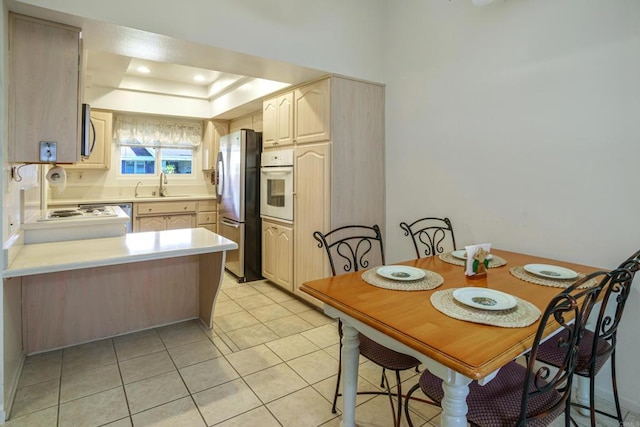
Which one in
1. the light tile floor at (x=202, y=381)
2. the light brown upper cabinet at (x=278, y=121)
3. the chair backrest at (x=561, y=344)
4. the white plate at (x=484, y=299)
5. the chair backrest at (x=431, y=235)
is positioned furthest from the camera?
the light brown upper cabinet at (x=278, y=121)

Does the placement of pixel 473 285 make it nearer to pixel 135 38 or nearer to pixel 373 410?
pixel 373 410

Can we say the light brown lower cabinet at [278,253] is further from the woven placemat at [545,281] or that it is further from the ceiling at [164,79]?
the woven placemat at [545,281]

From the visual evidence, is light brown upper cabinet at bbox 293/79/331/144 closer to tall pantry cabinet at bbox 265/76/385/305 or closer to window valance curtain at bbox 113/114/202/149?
tall pantry cabinet at bbox 265/76/385/305

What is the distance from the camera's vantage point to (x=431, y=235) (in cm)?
289

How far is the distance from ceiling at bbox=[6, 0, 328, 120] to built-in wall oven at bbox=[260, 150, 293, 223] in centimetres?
71

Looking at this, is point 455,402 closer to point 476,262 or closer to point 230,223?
point 476,262

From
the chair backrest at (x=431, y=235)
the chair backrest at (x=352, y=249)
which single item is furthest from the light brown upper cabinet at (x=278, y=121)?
the chair backrest at (x=431, y=235)

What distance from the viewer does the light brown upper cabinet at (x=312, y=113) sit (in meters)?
2.98

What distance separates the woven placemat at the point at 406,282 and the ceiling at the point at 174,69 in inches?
71.7

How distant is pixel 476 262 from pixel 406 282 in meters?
0.39

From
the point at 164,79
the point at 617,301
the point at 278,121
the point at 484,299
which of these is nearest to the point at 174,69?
the point at 164,79

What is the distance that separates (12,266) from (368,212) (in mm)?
2532

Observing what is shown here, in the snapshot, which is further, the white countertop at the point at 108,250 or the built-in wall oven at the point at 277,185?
Result: the built-in wall oven at the point at 277,185

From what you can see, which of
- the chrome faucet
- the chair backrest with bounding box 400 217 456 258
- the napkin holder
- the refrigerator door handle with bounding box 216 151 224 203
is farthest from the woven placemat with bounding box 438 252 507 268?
the chrome faucet
